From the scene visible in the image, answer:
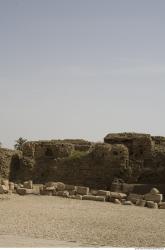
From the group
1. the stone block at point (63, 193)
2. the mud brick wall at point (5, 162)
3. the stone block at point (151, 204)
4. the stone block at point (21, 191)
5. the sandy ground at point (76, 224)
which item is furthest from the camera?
the mud brick wall at point (5, 162)

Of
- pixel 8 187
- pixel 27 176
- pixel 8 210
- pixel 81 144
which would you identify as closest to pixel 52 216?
pixel 8 210

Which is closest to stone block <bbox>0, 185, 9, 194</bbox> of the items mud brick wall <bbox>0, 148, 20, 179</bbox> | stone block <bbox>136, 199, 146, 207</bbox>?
mud brick wall <bbox>0, 148, 20, 179</bbox>

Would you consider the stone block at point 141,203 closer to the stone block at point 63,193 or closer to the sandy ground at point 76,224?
the sandy ground at point 76,224

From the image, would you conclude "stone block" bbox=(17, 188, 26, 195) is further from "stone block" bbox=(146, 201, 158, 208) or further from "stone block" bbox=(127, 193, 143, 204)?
"stone block" bbox=(146, 201, 158, 208)

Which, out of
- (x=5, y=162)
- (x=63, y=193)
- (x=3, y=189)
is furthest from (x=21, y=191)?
(x=5, y=162)

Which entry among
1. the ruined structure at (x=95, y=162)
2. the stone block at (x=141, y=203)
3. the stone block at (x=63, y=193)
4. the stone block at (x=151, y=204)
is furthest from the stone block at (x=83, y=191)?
the stone block at (x=151, y=204)

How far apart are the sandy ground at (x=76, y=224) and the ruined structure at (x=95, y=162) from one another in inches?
187

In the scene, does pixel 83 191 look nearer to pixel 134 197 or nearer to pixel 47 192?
pixel 47 192

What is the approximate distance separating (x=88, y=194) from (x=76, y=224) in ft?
25.7

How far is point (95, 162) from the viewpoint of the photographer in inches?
1022

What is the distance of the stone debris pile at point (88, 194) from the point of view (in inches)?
818

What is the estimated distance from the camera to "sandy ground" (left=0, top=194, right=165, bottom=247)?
11820 millimetres

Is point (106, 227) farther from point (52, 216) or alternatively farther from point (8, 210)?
point (8, 210)

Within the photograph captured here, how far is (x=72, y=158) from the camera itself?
26.4m
